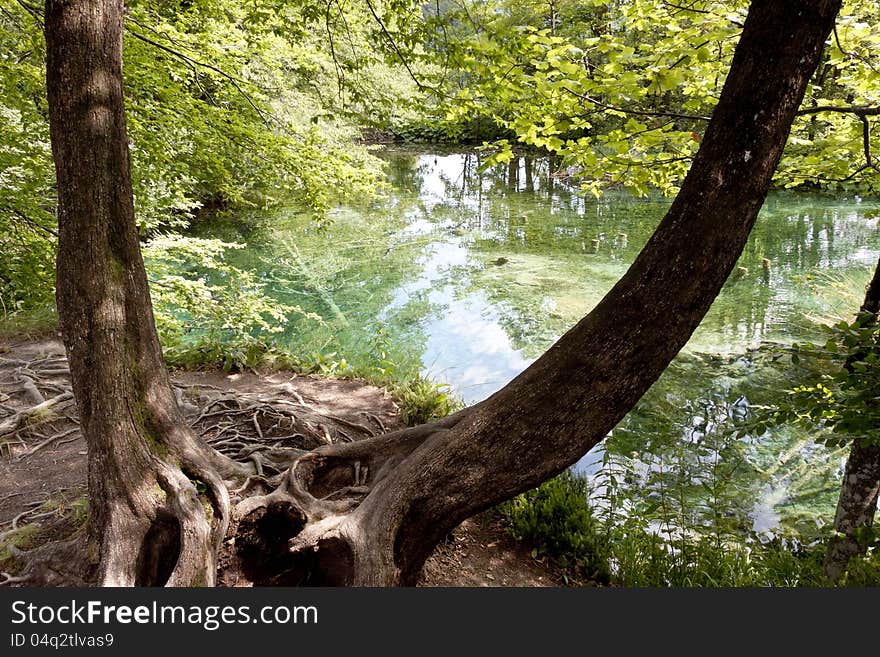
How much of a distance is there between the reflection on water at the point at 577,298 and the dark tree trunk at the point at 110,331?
2.54 meters

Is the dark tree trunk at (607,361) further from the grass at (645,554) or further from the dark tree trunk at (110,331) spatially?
the grass at (645,554)

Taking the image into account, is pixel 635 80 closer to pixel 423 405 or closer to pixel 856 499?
pixel 856 499

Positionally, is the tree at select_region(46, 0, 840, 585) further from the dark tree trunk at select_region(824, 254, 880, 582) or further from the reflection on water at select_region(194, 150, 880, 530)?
the dark tree trunk at select_region(824, 254, 880, 582)

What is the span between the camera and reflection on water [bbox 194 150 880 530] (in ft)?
18.4

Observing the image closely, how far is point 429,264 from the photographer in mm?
13055

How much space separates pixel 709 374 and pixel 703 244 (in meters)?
5.97

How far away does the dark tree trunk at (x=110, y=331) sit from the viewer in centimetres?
230

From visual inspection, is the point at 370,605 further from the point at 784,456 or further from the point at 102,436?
the point at 784,456

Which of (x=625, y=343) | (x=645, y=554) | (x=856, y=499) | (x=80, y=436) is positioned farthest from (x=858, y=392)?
(x=80, y=436)

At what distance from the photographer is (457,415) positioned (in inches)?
117

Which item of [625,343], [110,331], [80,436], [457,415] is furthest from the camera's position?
[80,436]

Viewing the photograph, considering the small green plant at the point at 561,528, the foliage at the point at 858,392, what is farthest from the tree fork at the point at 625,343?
the small green plant at the point at 561,528

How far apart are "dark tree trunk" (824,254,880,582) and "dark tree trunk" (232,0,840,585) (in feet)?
6.93

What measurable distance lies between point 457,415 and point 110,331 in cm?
178
